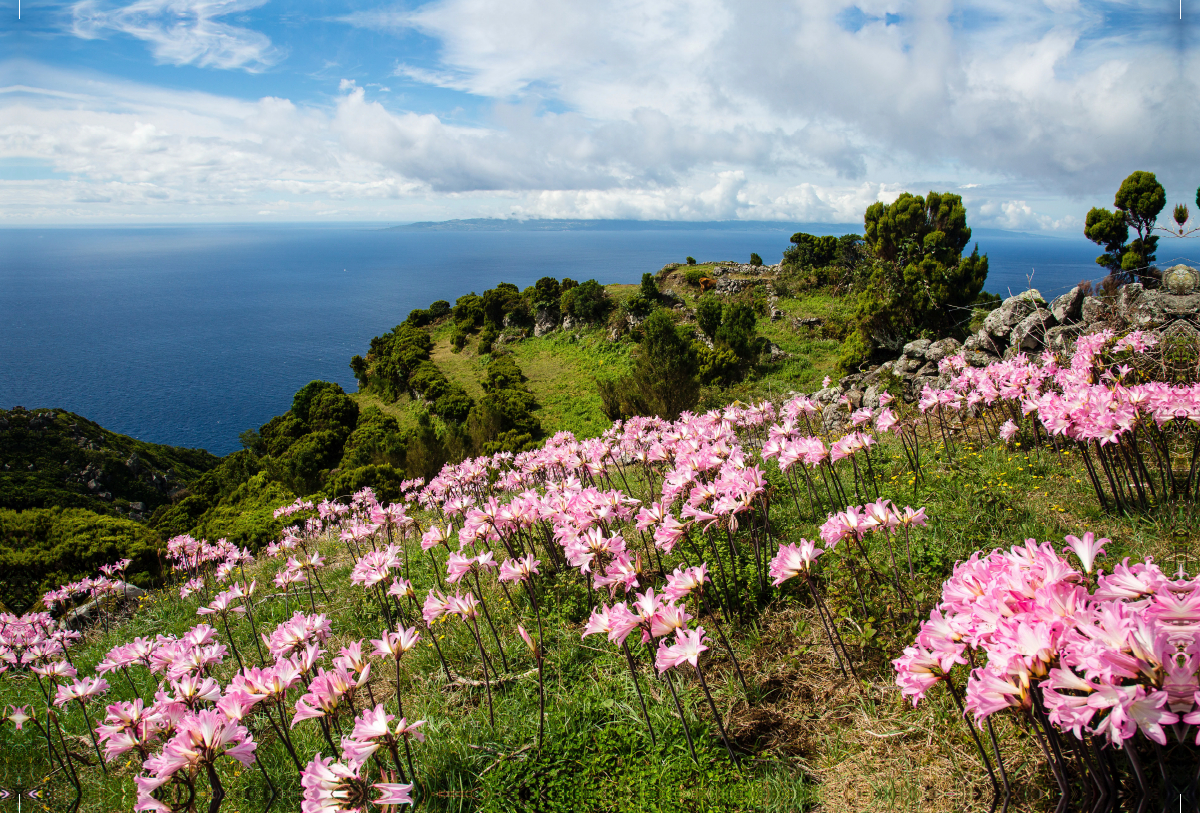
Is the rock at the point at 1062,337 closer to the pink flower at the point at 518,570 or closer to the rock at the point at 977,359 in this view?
the rock at the point at 977,359

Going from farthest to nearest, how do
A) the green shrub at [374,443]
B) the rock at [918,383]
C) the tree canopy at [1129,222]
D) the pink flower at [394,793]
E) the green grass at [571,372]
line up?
1. the green grass at [571,372]
2. the green shrub at [374,443]
3. the tree canopy at [1129,222]
4. the rock at [918,383]
5. the pink flower at [394,793]

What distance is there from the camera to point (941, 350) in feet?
42.7

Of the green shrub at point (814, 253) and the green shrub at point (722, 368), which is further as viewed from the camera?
the green shrub at point (814, 253)

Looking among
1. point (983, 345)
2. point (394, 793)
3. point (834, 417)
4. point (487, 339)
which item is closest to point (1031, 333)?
point (983, 345)

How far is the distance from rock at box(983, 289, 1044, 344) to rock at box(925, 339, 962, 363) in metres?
0.90

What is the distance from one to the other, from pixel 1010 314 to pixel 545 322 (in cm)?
3640

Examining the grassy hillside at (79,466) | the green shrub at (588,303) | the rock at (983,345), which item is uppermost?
the green shrub at (588,303)

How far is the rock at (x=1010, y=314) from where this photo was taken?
11297 mm

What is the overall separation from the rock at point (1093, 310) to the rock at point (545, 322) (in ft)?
122

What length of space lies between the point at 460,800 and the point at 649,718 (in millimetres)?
1138

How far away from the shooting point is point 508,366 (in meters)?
38.0

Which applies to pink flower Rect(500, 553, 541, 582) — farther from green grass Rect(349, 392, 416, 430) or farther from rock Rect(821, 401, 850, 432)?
green grass Rect(349, 392, 416, 430)

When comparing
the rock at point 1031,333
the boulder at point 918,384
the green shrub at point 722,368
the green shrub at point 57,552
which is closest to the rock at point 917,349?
the boulder at point 918,384

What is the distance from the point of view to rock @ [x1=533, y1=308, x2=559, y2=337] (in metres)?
44.8
